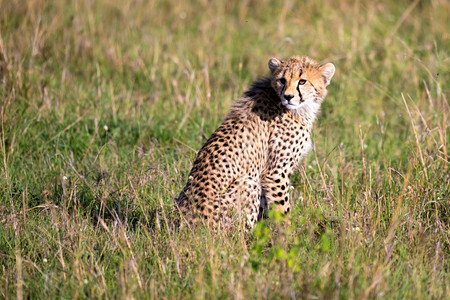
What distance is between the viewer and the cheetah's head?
13.1ft

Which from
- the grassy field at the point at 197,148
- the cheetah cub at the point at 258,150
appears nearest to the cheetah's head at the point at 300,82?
the cheetah cub at the point at 258,150

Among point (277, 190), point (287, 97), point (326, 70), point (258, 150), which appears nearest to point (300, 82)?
point (287, 97)

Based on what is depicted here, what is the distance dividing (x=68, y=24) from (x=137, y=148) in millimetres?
2467

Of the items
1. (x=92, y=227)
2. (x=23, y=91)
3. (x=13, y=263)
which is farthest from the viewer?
(x=23, y=91)

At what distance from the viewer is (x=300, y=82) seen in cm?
403

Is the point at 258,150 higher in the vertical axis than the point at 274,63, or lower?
lower

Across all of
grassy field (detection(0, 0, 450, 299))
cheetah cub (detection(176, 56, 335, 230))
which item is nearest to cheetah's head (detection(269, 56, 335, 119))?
cheetah cub (detection(176, 56, 335, 230))

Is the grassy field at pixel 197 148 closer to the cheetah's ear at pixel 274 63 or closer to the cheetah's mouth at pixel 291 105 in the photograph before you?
the cheetah's mouth at pixel 291 105

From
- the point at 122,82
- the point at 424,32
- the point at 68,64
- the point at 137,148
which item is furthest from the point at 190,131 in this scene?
the point at 424,32

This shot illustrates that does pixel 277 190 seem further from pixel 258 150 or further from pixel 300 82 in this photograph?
pixel 300 82

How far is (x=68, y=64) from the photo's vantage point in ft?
20.1

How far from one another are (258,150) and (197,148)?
0.97 meters

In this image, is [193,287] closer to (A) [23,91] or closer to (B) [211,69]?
(A) [23,91]

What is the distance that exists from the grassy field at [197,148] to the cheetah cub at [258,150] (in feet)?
0.48
